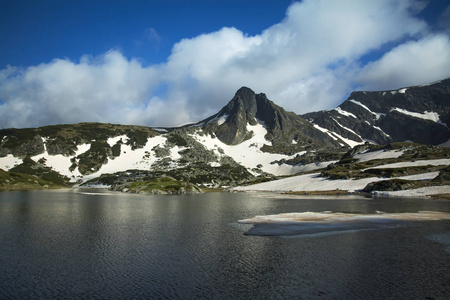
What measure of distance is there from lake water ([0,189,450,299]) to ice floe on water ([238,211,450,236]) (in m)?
2.91

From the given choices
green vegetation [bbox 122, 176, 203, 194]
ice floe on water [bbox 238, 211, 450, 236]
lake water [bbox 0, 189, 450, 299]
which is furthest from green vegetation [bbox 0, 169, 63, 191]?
ice floe on water [bbox 238, 211, 450, 236]

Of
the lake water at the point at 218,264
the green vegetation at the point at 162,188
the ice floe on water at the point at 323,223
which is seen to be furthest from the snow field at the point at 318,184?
the lake water at the point at 218,264

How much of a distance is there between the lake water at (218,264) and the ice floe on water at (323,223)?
9.53 ft

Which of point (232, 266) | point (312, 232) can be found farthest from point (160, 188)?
point (232, 266)

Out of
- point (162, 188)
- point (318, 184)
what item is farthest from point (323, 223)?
point (318, 184)

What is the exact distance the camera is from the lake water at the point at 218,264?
20.7m

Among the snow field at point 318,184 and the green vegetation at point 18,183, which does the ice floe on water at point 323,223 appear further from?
the green vegetation at point 18,183

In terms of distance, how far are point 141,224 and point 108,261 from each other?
21.7 meters

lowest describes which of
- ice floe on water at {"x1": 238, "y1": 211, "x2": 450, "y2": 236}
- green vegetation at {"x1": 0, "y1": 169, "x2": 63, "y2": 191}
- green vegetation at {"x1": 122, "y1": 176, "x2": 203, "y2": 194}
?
ice floe on water at {"x1": 238, "y1": 211, "x2": 450, "y2": 236}

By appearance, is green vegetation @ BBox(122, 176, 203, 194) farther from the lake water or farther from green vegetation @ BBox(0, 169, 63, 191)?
the lake water

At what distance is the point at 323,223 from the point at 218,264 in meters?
28.9

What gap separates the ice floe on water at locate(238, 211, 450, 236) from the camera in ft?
140

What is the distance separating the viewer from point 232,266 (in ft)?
86.6

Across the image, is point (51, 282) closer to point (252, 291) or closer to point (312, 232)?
point (252, 291)
